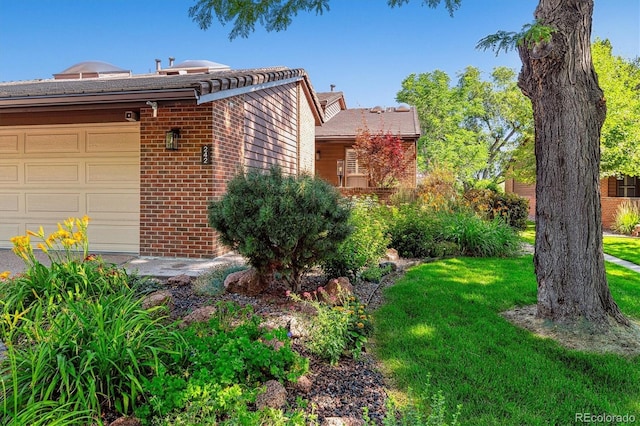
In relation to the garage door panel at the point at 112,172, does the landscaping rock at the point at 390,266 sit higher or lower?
lower

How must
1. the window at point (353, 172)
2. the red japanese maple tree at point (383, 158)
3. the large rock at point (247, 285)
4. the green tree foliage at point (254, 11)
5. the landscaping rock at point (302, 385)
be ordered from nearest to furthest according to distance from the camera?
the landscaping rock at point (302, 385) < the large rock at point (247, 285) < the green tree foliage at point (254, 11) < the red japanese maple tree at point (383, 158) < the window at point (353, 172)

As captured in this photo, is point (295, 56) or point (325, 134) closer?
point (295, 56)

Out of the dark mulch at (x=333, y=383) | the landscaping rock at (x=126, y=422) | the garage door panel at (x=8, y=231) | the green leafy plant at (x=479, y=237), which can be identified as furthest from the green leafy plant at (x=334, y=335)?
the garage door panel at (x=8, y=231)

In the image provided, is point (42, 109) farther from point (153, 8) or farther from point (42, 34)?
point (42, 34)

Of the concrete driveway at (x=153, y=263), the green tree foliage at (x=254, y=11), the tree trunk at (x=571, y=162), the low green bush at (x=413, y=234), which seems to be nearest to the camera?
the tree trunk at (x=571, y=162)

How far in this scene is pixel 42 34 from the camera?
54.1ft

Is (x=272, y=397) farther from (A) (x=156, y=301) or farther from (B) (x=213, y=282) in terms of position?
(B) (x=213, y=282)

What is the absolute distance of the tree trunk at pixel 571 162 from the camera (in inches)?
152

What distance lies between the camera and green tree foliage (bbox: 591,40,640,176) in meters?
14.1

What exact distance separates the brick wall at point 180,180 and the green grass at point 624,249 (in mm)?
7946

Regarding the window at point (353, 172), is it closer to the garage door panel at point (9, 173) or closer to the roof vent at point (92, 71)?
the roof vent at point (92, 71)

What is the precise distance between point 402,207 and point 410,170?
7269 millimetres

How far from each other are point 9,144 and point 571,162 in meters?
9.40

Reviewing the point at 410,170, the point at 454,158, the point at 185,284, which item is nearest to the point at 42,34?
the point at 410,170
